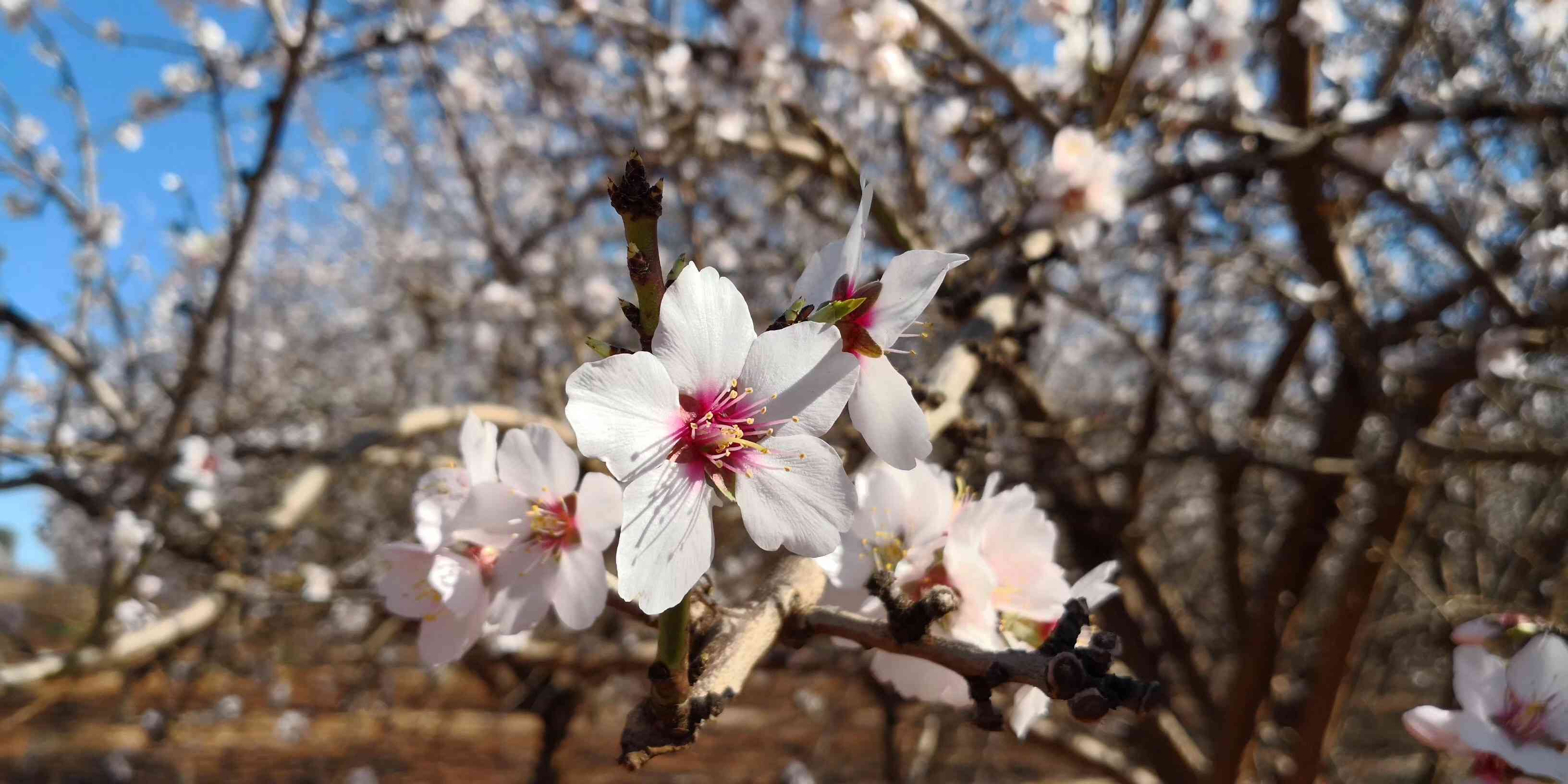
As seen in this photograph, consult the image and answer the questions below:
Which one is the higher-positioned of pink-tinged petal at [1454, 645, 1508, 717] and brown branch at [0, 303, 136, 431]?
brown branch at [0, 303, 136, 431]

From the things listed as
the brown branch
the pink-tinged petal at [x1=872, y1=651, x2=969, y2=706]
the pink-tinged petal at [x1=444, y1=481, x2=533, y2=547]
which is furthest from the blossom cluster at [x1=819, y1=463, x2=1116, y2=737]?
the brown branch

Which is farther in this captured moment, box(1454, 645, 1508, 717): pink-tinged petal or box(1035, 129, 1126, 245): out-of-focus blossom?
box(1035, 129, 1126, 245): out-of-focus blossom

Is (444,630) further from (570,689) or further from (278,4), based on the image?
(570,689)

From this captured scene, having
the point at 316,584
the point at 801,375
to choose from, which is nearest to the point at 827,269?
the point at 801,375

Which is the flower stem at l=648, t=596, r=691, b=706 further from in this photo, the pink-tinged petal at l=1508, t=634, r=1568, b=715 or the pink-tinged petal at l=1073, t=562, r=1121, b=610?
the pink-tinged petal at l=1508, t=634, r=1568, b=715

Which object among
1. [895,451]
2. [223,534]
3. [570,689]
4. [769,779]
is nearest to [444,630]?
[895,451]

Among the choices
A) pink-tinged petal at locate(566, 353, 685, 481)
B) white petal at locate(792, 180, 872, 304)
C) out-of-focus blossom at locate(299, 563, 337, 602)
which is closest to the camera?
pink-tinged petal at locate(566, 353, 685, 481)

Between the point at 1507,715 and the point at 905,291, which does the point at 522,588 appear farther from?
the point at 1507,715

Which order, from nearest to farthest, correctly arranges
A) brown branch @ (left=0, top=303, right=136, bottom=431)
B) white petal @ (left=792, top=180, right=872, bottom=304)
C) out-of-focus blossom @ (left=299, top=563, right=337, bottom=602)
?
1. white petal @ (left=792, top=180, right=872, bottom=304)
2. out-of-focus blossom @ (left=299, top=563, right=337, bottom=602)
3. brown branch @ (left=0, top=303, right=136, bottom=431)
